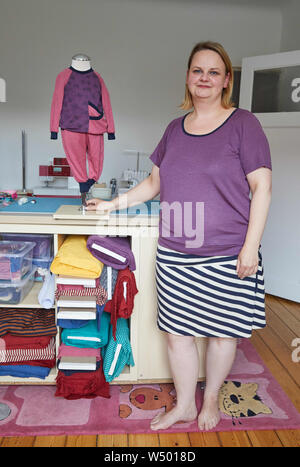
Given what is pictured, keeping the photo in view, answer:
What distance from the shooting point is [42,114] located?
3.77 m

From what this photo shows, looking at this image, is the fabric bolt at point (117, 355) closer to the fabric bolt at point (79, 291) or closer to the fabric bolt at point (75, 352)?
the fabric bolt at point (75, 352)

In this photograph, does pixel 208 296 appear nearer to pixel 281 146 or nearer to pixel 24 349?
pixel 24 349

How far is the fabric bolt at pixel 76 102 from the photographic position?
6.12 ft

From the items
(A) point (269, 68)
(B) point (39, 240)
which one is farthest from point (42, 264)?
(A) point (269, 68)

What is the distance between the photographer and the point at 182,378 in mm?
1710

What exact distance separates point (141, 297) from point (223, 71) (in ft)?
3.25

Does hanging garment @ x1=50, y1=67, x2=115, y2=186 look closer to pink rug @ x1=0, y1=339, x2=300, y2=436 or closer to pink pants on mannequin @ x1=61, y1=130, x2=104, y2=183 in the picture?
pink pants on mannequin @ x1=61, y1=130, x2=104, y2=183

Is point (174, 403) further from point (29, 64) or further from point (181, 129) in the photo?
point (29, 64)

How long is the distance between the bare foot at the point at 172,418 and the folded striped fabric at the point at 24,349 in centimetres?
56

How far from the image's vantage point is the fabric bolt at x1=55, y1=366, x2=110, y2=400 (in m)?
1.85

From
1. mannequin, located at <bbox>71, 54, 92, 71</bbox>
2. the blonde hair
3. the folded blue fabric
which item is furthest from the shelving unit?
mannequin, located at <bbox>71, 54, 92, 71</bbox>

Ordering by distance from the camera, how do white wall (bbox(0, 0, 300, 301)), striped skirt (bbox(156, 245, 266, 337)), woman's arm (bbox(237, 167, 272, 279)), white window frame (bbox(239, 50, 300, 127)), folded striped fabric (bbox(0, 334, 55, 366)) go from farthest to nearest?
white wall (bbox(0, 0, 300, 301)), white window frame (bbox(239, 50, 300, 127)), folded striped fabric (bbox(0, 334, 55, 366)), striped skirt (bbox(156, 245, 266, 337)), woman's arm (bbox(237, 167, 272, 279))

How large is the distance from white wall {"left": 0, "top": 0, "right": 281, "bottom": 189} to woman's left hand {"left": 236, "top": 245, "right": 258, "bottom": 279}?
259cm
